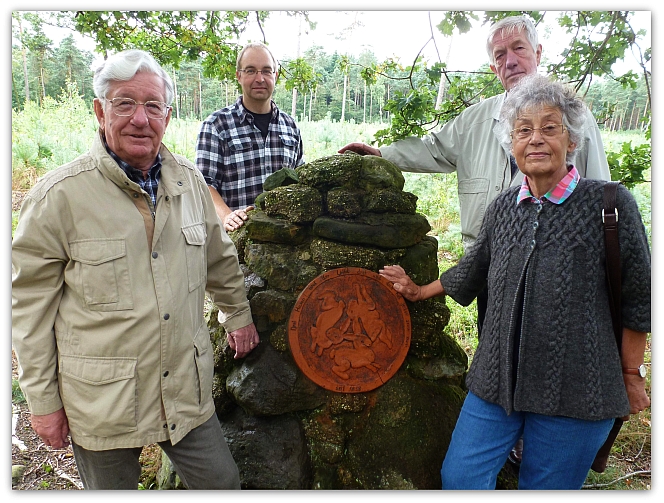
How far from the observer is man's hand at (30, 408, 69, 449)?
1595 mm

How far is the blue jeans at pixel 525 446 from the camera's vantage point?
167cm

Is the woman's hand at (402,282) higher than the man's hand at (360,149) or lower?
lower

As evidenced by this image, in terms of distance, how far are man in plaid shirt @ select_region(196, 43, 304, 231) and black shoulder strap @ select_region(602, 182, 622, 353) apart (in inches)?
76.8

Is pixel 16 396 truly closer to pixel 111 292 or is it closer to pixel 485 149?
pixel 111 292

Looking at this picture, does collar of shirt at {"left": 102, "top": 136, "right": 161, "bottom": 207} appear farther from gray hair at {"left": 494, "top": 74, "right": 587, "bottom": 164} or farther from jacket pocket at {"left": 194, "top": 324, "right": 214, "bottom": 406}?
gray hair at {"left": 494, "top": 74, "right": 587, "bottom": 164}

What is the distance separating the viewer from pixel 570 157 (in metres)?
1.75


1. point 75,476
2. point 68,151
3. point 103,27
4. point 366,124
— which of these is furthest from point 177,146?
point 75,476

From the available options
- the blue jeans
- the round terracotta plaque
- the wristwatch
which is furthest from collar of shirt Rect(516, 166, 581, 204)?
the round terracotta plaque

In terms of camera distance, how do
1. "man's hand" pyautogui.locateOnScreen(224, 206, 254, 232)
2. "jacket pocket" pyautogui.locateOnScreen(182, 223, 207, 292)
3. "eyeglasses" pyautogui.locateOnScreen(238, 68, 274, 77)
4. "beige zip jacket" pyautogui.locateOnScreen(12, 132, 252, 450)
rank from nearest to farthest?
"beige zip jacket" pyautogui.locateOnScreen(12, 132, 252, 450)
"jacket pocket" pyautogui.locateOnScreen(182, 223, 207, 292)
"man's hand" pyautogui.locateOnScreen(224, 206, 254, 232)
"eyeglasses" pyautogui.locateOnScreen(238, 68, 274, 77)

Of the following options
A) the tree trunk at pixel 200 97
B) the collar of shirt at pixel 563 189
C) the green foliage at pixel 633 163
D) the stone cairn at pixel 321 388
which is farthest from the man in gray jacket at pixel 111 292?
the tree trunk at pixel 200 97

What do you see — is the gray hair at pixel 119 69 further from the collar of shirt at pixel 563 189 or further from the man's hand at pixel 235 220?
the collar of shirt at pixel 563 189

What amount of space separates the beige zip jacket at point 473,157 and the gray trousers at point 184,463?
162 cm

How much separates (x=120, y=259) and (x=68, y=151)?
5.56 metres

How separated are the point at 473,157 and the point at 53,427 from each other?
227 cm
